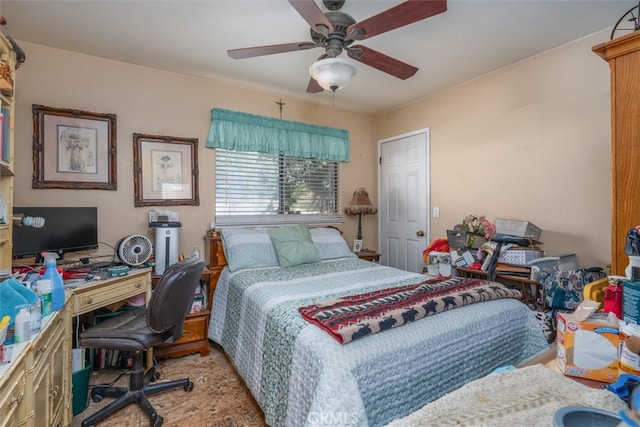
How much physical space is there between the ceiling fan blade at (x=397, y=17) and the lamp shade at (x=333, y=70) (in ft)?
0.47

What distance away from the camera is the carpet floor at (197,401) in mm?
1796

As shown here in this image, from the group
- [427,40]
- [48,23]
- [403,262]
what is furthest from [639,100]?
[48,23]

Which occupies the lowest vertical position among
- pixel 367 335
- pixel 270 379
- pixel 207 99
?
pixel 270 379

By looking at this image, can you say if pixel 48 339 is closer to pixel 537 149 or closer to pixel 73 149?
pixel 73 149

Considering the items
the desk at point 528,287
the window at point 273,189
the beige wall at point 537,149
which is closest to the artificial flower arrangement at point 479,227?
the beige wall at point 537,149

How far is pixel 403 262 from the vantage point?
3.86 metres

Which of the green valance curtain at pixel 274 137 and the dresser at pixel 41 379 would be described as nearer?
the dresser at pixel 41 379

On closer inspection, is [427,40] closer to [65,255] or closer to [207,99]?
[207,99]

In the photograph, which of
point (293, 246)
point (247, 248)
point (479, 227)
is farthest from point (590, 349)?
point (247, 248)

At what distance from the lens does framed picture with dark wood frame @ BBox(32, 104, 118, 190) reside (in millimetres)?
2387

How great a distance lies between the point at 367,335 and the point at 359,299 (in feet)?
1.33

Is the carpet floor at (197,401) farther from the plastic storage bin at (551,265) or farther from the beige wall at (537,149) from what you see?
the beige wall at (537,149)

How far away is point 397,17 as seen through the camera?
151cm

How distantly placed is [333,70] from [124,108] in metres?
2.06
